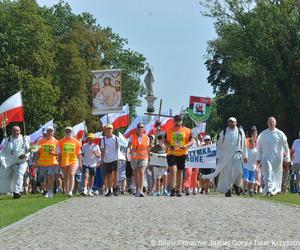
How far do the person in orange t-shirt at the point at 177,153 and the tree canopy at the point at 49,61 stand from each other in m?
46.8

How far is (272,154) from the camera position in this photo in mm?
22156

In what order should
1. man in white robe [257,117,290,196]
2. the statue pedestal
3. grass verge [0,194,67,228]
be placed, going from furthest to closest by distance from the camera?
the statue pedestal → man in white robe [257,117,290,196] → grass verge [0,194,67,228]

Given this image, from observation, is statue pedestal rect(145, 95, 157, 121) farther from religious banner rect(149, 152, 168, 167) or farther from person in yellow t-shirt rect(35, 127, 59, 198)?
person in yellow t-shirt rect(35, 127, 59, 198)

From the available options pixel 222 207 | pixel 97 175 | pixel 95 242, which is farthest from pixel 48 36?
pixel 95 242

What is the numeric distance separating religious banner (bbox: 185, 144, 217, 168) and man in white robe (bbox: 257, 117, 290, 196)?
A: 401cm

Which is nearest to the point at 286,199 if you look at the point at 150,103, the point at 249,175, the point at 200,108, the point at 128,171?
the point at 249,175

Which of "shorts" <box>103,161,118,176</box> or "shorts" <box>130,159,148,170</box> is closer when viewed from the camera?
"shorts" <box>130,159,148,170</box>

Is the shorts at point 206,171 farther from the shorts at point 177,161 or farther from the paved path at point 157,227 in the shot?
the paved path at point 157,227

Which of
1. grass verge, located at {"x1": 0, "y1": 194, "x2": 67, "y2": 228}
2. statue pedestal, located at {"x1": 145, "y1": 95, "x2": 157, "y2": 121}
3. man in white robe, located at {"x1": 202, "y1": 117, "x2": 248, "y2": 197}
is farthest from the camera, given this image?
statue pedestal, located at {"x1": 145, "y1": 95, "x2": 157, "y2": 121}

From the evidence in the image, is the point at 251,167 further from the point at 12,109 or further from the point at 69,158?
the point at 12,109

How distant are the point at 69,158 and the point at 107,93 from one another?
5.91 metres

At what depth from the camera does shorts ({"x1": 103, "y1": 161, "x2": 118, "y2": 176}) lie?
2219cm

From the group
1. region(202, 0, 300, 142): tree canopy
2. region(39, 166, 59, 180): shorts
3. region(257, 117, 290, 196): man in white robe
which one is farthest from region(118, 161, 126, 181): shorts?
region(202, 0, 300, 142): tree canopy

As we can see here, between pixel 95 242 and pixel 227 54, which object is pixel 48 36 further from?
pixel 95 242
